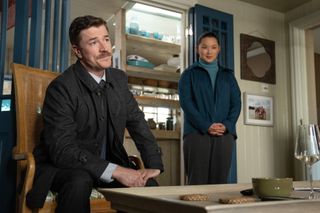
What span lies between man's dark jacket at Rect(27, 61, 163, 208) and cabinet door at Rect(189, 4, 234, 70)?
1.72 m

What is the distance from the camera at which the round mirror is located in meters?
3.81

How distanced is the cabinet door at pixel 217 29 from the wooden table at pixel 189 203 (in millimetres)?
2238

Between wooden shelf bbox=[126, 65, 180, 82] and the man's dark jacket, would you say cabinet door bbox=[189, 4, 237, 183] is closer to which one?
wooden shelf bbox=[126, 65, 180, 82]

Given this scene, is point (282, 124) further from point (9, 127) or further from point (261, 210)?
point (261, 210)

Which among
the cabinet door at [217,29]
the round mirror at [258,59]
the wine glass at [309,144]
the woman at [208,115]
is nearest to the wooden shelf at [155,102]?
the cabinet door at [217,29]

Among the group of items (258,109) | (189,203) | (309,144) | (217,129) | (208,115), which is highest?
(258,109)

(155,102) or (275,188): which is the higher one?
(155,102)

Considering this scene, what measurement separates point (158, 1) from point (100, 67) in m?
1.80

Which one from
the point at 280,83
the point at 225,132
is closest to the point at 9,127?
the point at 225,132

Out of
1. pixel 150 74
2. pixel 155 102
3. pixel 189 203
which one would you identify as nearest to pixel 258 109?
pixel 155 102

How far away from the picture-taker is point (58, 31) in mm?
2535

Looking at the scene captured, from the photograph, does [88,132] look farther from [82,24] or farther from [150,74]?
[150,74]

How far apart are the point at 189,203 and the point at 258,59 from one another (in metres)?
3.33

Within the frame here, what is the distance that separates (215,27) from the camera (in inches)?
139
